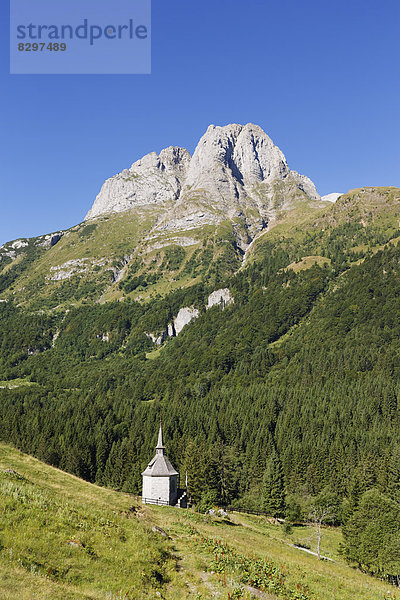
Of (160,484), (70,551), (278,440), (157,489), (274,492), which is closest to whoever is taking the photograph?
(70,551)

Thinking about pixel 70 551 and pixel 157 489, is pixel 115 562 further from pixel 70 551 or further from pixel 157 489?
pixel 157 489

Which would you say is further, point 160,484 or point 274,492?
point 274,492

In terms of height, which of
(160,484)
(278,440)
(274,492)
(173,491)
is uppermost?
(160,484)

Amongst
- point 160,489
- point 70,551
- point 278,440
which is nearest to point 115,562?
point 70,551

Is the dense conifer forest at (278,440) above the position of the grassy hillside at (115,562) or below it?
below

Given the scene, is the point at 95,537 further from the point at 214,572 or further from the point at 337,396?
the point at 337,396

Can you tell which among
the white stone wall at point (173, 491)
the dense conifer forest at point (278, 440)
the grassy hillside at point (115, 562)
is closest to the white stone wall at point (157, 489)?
the white stone wall at point (173, 491)

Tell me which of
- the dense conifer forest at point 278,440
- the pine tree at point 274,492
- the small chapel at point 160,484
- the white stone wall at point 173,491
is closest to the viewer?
the small chapel at point 160,484

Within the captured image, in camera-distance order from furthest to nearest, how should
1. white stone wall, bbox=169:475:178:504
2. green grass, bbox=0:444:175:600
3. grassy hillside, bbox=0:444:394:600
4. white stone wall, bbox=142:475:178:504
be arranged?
white stone wall, bbox=169:475:178:504
white stone wall, bbox=142:475:178:504
grassy hillside, bbox=0:444:394:600
green grass, bbox=0:444:175:600

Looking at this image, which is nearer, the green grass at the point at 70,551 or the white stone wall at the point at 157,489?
the green grass at the point at 70,551

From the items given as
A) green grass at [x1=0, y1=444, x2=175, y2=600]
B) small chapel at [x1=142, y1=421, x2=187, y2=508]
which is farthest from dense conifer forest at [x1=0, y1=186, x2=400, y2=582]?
green grass at [x1=0, y1=444, x2=175, y2=600]

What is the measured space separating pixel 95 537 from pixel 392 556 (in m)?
52.3

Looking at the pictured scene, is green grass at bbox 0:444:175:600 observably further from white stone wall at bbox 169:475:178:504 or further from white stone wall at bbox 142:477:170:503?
white stone wall at bbox 169:475:178:504

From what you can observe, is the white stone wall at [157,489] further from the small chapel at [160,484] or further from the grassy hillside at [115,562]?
the grassy hillside at [115,562]
